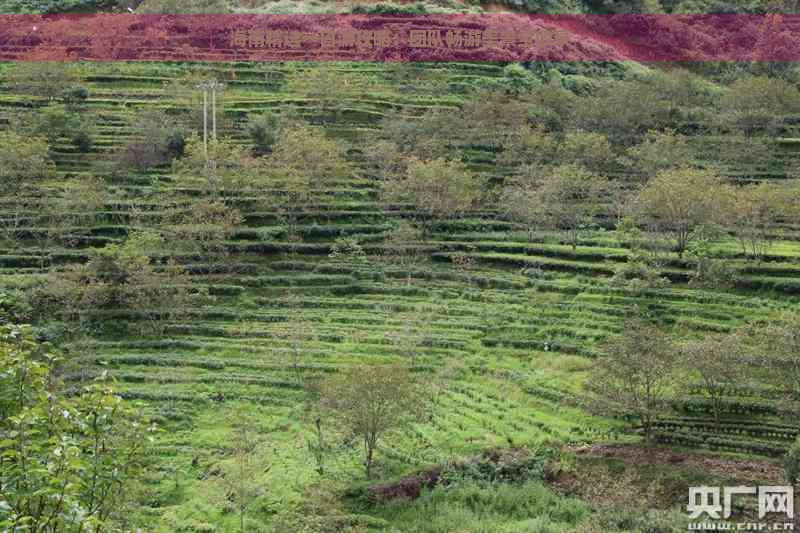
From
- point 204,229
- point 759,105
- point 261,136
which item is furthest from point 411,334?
point 759,105

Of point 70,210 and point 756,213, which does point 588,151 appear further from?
point 70,210

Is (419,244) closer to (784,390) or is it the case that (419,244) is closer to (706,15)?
(784,390)

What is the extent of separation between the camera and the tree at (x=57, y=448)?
10602mm

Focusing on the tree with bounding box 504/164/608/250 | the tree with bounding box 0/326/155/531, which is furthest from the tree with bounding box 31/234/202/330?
the tree with bounding box 0/326/155/531

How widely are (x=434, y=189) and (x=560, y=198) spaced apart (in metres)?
8.59

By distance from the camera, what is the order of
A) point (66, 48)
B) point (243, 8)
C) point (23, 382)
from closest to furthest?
point (23, 382)
point (66, 48)
point (243, 8)

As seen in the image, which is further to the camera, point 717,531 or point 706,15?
point 706,15

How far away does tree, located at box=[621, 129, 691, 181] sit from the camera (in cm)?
5822

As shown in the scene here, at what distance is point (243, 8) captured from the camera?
310ft

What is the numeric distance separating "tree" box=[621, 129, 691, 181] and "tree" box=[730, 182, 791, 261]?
771 cm

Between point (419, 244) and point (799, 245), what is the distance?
79.3ft

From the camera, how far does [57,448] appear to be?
10.5 meters

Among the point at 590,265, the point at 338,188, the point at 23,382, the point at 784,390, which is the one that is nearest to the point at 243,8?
the point at 338,188

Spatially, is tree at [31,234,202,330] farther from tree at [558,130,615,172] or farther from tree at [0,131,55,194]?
tree at [558,130,615,172]
